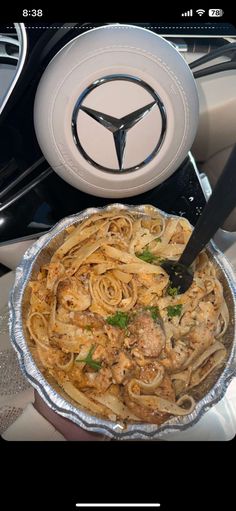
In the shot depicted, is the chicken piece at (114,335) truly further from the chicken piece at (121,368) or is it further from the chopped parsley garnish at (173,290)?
the chopped parsley garnish at (173,290)

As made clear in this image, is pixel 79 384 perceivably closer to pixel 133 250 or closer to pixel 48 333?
pixel 48 333

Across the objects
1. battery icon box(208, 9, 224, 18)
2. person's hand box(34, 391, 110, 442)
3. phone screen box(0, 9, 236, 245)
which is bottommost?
person's hand box(34, 391, 110, 442)

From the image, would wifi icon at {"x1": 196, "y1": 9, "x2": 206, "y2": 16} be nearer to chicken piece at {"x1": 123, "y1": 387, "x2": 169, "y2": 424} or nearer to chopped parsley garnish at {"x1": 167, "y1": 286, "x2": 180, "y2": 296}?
chopped parsley garnish at {"x1": 167, "y1": 286, "x2": 180, "y2": 296}

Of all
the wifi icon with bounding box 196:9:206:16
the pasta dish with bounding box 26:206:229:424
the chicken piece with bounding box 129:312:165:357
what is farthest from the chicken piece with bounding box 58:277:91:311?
the wifi icon with bounding box 196:9:206:16

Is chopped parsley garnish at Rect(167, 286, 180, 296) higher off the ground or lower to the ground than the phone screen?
lower

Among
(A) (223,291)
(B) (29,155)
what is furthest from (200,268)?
(B) (29,155)

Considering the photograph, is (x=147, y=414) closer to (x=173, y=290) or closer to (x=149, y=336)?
(x=149, y=336)

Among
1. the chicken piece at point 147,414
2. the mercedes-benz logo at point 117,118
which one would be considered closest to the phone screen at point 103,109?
the mercedes-benz logo at point 117,118
